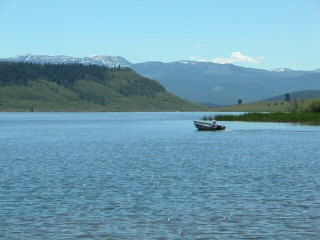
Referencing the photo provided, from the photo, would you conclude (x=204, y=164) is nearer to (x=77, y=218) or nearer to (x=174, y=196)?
(x=174, y=196)

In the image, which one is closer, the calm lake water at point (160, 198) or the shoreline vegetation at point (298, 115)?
the calm lake water at point (160, 198)

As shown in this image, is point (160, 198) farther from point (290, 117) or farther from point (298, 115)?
point (298, 115)

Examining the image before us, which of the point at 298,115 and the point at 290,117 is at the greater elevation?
the point at 298,115

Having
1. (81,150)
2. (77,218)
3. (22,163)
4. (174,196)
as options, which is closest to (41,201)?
(77,218)

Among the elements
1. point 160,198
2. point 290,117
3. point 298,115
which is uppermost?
point 298,115

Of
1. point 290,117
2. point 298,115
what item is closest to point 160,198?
point 290,117

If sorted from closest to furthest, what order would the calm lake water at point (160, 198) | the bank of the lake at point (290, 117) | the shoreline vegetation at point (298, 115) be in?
the calm lake water at point (160, 198), the bank of the lake at point (290, 117), the shoreline vegetation at point (298, 115)

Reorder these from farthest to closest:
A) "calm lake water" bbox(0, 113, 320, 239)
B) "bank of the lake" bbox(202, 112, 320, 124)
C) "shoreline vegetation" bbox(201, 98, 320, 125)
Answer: "shoreline vegetation" bbox(201, 98, 320, 125) < "bank of the lake" bbox(202, 112, 320, 124) < "calm lake water" bbox(0, 113, 320, 239)

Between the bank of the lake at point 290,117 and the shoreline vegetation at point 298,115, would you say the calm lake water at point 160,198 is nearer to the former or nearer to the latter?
the bank of the lake at point 290,117

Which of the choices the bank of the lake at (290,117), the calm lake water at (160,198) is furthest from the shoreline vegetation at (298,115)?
the calm lake water at (160,198)

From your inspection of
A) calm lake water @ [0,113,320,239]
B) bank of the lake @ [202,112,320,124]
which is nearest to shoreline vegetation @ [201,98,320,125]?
bank of the lake @ [202,112,320,124]

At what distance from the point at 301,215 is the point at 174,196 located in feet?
25.4

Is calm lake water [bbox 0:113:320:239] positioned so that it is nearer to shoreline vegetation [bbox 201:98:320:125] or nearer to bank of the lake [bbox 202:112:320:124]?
bank of the lake [bbox 202:112:320:124]

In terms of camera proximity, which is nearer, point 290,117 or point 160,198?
point 160,198
